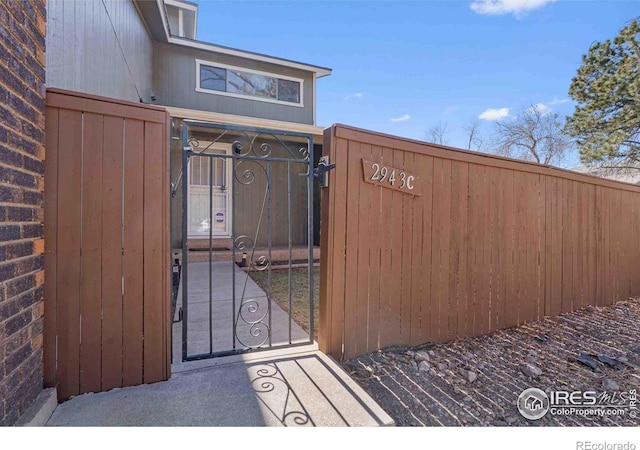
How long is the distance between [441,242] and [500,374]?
1126mm

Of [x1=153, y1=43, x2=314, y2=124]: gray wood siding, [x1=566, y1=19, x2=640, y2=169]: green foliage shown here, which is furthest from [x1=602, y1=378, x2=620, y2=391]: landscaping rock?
[x1=566, y1=19, x2=640, y2=169]: green foliage

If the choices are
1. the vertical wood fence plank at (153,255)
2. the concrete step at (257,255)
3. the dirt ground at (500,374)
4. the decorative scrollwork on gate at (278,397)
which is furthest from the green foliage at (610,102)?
the vertical wood fence plank at (153,255)

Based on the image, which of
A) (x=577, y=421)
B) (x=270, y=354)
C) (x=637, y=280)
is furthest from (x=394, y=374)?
(x=637, y=280)

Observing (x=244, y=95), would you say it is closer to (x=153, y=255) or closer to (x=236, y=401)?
(x=153, y=255)

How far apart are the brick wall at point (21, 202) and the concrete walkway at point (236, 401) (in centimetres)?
33

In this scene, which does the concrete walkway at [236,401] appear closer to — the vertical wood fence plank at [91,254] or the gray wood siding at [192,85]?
the vertical wood fence plank at [91,254]

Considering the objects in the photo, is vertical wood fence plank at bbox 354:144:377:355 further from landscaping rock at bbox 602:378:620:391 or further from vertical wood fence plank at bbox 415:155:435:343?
landscaping rock at bbox 602:378:620:391

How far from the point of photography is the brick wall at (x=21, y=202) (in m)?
1.32

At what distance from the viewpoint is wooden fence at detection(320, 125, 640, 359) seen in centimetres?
238

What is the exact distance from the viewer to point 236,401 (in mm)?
1739

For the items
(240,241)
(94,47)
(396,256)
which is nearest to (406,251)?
(396,256)

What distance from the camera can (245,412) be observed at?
1647 millimetres

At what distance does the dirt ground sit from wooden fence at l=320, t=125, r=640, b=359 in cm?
16
